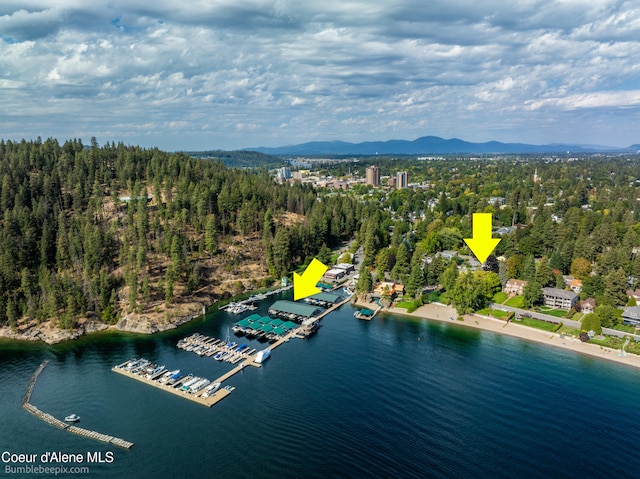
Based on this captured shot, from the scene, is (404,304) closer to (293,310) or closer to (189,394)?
(293,310)

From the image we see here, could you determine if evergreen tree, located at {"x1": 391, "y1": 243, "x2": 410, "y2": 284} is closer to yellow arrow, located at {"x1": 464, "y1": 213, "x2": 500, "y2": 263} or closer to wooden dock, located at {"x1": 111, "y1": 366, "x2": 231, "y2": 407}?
yellow arrow, located at {"x1": 464, "y1": 213, "x2": 500, "y2": 263}

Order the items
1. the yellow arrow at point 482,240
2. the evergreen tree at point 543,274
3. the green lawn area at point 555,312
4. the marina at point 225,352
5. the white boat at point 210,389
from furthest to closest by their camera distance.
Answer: the yellow arrow at point 482,240 → the evergreen tree at point 543,274 → the green lawn area at point 555,312 → the marina at point 225,352 → the white boat at point 210,389

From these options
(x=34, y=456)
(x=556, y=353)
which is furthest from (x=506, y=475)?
(x=34, y=456)

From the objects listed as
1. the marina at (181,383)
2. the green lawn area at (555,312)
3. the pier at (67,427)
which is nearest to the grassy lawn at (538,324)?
the green lawn area at (555,312)

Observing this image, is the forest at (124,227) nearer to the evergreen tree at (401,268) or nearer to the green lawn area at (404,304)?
the evergreen tree at (401,268)

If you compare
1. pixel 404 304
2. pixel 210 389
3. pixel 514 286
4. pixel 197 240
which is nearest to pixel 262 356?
pixel 210 389

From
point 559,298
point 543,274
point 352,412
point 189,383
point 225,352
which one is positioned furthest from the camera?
point 543,274
